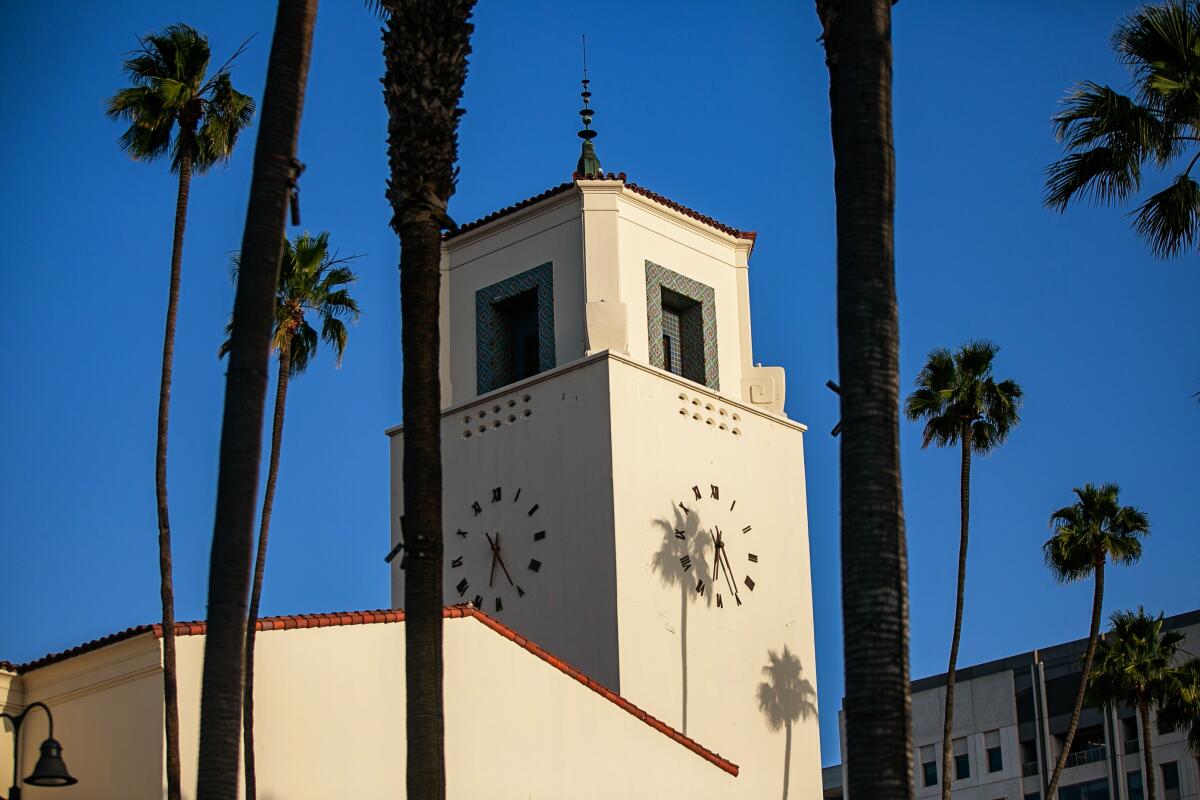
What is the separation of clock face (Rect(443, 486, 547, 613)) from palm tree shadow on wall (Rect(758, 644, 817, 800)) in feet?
13.8

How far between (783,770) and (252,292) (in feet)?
66.4

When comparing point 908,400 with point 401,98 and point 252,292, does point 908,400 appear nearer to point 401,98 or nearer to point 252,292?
point 401,98

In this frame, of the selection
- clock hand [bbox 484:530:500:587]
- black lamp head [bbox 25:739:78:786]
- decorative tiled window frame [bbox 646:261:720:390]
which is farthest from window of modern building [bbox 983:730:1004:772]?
black lamp head [bbox 25:739:78:786]

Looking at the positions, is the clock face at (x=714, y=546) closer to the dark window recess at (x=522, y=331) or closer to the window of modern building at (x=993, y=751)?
the dark window recess at (x=522, y=331)

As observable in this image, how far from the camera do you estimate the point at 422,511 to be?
623 inches

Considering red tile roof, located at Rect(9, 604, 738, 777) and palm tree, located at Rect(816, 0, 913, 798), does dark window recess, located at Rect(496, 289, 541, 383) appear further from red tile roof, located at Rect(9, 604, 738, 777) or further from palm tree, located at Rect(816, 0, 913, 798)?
palm tree, located at Rect(816, 0, 913, 798)

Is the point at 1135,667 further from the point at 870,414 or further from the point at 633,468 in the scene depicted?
the point at 870,414

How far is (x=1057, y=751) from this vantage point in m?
73.1

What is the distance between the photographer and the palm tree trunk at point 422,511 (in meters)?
15.2

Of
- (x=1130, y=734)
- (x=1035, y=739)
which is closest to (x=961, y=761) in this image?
(x=1035, y=739)

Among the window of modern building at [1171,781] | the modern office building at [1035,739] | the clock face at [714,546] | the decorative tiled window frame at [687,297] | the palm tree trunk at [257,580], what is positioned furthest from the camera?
the modern office building at [1035,739]

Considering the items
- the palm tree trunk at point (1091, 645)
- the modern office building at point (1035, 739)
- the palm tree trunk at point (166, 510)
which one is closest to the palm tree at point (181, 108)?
the palm tree trunk at point (166, 510)

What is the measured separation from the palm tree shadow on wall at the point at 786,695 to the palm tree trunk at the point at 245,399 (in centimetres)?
1974

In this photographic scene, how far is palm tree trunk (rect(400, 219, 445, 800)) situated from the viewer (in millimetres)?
15242
